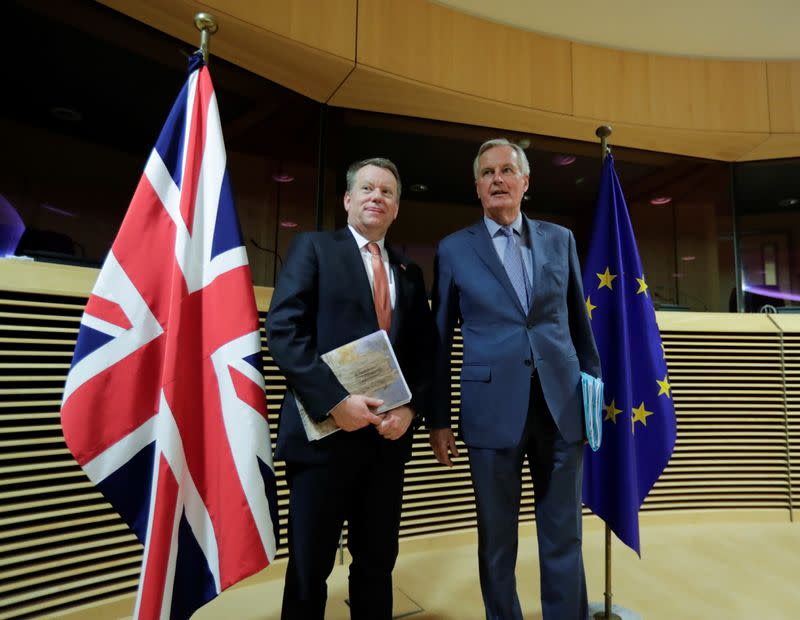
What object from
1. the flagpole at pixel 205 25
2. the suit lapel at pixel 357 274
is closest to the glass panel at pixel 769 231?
the suit lapel at pixel 357 274

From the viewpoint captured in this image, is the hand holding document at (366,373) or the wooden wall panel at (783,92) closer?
the hand holding document at (366,373)

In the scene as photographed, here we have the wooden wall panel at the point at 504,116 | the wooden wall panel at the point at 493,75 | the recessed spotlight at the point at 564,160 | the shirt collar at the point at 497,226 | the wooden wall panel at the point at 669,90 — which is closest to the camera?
the shirt collar at the point at 497,226

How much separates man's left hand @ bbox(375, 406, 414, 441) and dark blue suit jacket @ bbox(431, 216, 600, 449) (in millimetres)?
164

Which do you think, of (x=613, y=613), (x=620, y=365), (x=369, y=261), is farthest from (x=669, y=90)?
(x=613, y=613)

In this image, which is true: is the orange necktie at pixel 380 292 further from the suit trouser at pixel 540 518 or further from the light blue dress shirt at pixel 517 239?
the suit trouser at pixel 540 518

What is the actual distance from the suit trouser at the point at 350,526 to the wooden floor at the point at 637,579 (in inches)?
25.7

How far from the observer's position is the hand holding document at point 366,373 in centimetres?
144

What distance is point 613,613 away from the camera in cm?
212

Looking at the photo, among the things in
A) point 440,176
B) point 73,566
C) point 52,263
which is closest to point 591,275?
point 440,176

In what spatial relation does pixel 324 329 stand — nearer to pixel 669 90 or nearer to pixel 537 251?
pixel 537 251

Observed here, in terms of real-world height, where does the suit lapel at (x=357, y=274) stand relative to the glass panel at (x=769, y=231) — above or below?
below

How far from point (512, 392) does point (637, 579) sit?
1.66 m

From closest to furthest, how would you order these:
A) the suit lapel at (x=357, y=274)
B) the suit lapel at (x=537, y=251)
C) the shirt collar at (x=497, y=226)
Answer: the suit lapel at (x=357, y=274) → the suit lapel at (x=537, y=251) → the shirt collar at (x=497, y=226)

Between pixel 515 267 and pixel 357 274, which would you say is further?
pixel 515 267
